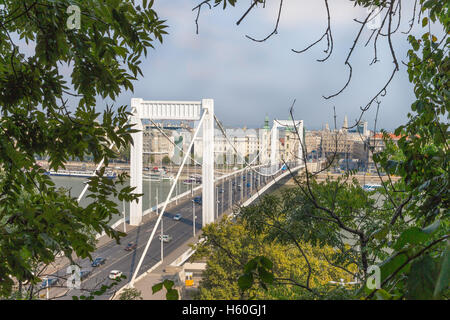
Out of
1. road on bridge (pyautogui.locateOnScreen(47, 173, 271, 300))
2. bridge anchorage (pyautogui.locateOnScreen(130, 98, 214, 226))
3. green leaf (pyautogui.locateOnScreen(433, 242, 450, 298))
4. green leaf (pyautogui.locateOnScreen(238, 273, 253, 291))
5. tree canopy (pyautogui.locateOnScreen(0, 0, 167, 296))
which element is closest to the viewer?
green leaf (pyautogui.locateOnScreen(433, 242, 450, 298))

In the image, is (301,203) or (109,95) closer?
(109,95)

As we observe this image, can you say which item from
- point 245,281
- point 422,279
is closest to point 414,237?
point 422,279

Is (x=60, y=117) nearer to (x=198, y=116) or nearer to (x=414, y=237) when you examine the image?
(x=414, y=237)

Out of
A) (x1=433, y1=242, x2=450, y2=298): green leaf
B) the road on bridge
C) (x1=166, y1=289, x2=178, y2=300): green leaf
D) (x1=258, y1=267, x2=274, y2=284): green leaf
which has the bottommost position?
the road on bridge

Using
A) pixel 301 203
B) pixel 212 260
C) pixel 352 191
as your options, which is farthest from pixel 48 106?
pixel 212 260

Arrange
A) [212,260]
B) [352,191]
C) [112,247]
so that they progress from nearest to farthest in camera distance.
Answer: [352,191], [212,260], [112,247]

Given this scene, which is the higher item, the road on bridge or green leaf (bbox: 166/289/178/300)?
green leaf (bbox: 166/289/178/300)

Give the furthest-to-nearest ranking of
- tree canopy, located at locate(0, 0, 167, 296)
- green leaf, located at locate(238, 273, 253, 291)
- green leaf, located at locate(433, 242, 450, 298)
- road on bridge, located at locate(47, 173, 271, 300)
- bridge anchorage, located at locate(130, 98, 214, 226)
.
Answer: bridge anchorage, located at locate(130, 98, 214, 226) < road on bridge, located at locate(47, 173, 271, 300) < tree canopy, located at locate(0, 0, 167, 296) < green leaf, located at locate(238, 273, 253, 291) < green leaf, located at locate(433, 242, 450, 298)

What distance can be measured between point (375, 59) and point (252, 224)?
1.21 meters

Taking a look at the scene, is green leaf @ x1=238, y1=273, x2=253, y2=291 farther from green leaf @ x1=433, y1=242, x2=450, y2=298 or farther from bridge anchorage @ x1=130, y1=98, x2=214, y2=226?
bridge anchorage @ x1=130, y1=98, x2=214, y2=226

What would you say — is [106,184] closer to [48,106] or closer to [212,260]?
[48,106]

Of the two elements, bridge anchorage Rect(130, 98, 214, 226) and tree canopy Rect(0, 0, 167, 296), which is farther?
bridge anchorage Rect(130, 98, 214, 226)

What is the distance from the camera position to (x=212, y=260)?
6117 mm

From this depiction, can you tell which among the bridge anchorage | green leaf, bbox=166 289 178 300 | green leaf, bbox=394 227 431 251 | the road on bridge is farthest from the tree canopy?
the bridge anchorage
